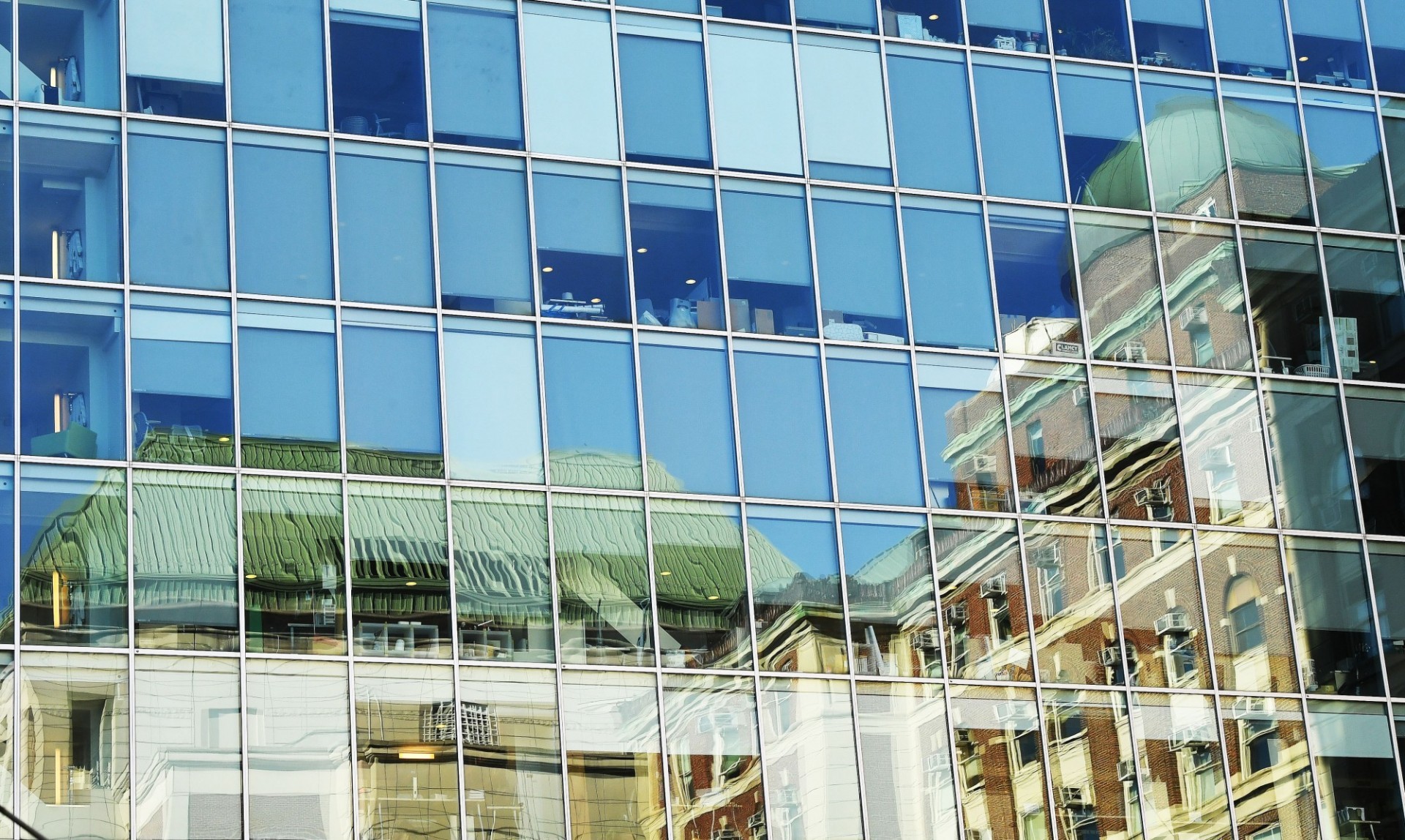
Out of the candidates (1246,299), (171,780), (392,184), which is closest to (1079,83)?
(1246,299)

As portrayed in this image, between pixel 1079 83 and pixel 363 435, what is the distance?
1457 cm

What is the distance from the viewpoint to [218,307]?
30984mm

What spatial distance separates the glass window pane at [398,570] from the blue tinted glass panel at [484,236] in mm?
3442

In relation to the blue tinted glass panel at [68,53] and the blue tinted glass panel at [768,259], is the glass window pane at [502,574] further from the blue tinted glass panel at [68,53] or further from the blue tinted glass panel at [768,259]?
the blue tinted glass panel at [68,53]

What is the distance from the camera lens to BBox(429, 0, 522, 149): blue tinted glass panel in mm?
33156

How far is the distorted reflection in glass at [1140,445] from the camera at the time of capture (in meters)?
34.6

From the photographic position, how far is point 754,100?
114ft

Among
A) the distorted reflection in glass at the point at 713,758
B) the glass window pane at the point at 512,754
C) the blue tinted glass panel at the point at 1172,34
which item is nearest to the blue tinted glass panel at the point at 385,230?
the glass window pane at the point at 512,754

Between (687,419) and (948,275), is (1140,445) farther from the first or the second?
(687,419)

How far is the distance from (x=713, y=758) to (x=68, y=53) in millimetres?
14679

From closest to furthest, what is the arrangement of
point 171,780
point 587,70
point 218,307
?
point 171,780 < point 218,307 < point 587,70

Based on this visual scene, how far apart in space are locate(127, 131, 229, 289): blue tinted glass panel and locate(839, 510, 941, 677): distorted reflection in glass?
420 inches

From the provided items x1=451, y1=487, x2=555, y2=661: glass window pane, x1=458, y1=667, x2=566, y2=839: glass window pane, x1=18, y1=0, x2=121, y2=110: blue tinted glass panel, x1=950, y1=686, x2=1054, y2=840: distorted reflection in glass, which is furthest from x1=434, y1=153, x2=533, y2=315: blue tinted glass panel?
x1=950, y1=686, x2=1054, y2=840: distorted reflection in glass

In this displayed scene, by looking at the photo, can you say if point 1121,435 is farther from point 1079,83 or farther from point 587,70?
point 587,70
